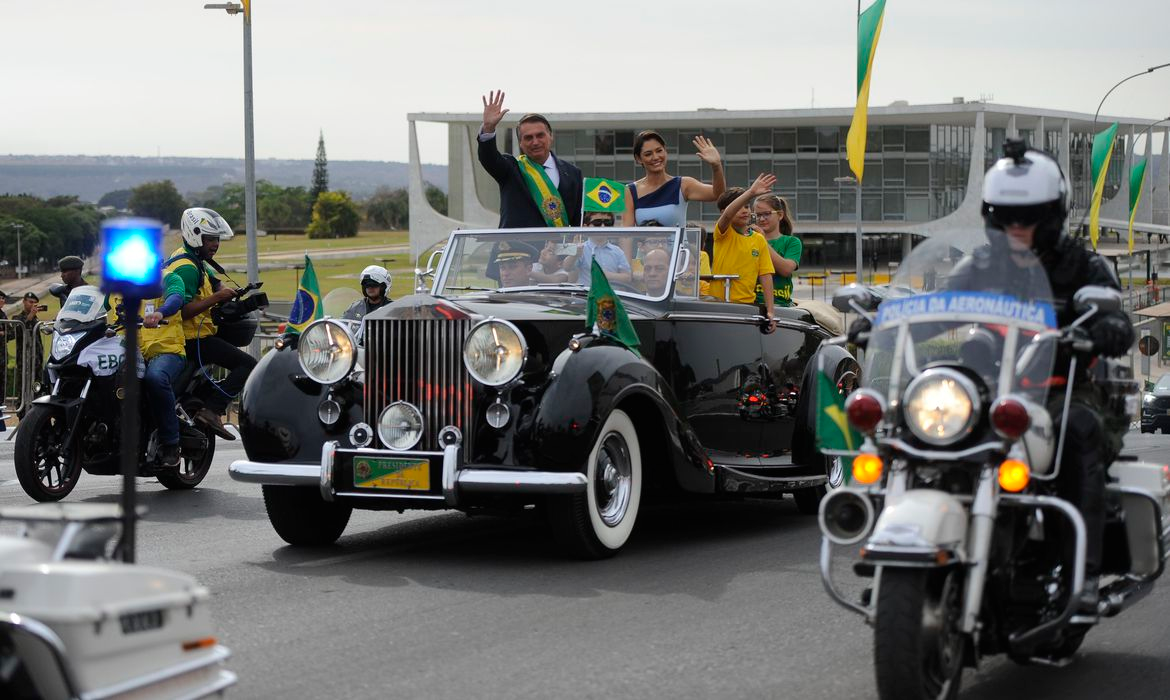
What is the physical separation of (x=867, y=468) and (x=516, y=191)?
19.1 ft

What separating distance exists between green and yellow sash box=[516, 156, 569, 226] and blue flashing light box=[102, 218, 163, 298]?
6.54 meters

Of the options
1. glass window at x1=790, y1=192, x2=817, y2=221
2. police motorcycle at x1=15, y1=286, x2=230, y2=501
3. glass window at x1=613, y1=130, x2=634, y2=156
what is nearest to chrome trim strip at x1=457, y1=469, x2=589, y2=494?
police motorcycle at x1=15, y1=286, x2=230, y2=501

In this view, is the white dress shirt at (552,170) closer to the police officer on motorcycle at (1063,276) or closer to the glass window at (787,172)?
the police officer on motorcycle at (1063,276)

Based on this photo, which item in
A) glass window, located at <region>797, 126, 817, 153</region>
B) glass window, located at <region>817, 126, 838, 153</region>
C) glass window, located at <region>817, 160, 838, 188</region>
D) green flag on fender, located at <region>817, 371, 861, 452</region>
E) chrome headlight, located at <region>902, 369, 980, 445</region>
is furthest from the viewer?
glass window, located at <region>797, 126, 817, 153</region>

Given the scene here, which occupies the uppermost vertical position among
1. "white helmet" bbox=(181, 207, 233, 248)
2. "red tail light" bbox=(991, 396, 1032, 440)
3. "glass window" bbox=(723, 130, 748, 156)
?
"glass window" bbox=(723, 130, 748, 156)

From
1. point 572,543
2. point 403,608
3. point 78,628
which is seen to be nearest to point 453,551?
point 572,543

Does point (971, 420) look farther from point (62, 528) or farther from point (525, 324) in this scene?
point (525, 324)

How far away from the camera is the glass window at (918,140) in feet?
266

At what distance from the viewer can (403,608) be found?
7121 mm

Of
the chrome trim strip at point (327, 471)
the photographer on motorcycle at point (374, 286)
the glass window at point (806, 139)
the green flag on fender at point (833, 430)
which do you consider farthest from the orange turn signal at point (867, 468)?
the glass window at point (806, 139)

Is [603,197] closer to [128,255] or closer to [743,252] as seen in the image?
[743,252]

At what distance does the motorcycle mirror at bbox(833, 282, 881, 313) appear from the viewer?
600cm

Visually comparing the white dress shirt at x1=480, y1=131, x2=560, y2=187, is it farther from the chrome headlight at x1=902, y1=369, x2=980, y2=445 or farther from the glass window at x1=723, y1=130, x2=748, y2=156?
the glass window at x1=723, y1=130, x2=748, y2=156

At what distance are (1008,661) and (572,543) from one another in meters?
2.62
